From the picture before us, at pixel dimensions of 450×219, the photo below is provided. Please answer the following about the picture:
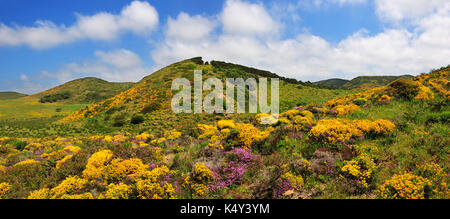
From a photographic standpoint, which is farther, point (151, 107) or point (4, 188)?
point (151, 107)

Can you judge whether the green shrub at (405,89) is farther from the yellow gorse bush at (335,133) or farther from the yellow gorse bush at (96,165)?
the yellow gorse bush at (96,165)

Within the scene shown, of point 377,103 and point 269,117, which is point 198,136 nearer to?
point 269,117

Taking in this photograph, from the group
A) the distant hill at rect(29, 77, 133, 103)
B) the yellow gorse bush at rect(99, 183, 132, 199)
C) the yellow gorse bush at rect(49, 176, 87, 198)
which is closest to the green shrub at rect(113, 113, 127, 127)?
the yellow gorse bush at rect(49, 176, 87, 198)

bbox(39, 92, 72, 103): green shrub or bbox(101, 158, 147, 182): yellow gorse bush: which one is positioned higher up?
bbox(39, 92, 72, 103): green shrub

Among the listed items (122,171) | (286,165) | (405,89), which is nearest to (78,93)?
(122,171)

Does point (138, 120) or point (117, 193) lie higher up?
point (138, 120)

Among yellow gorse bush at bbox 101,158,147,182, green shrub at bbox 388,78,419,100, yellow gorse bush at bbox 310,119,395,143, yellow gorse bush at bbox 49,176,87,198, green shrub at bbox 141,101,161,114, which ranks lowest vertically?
yellow gorse bush at bbox 49,176,87,198

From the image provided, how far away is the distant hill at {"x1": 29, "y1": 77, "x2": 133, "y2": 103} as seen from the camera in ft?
260

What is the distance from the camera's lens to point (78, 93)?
89438mm

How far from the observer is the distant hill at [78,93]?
3115 inches

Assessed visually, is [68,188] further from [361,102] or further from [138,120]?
[138,120]

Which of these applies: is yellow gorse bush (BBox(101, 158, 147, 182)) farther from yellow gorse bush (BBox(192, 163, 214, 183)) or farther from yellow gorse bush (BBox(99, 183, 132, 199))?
yellow gorse bush (BBox(192, 163, 214, 183))
